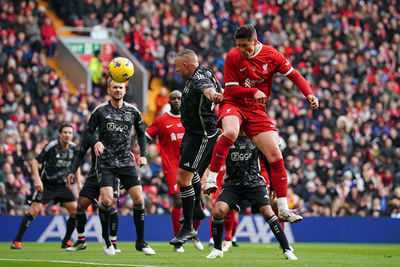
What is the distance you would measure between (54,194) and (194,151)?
4.58m

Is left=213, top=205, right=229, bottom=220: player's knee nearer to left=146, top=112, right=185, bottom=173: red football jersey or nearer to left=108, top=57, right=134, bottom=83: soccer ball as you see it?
left=108, top=57, right=134, bottom=83: soccer ball

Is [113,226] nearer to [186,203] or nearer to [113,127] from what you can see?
[113,127]

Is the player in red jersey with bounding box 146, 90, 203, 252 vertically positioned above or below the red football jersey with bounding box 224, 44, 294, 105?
below

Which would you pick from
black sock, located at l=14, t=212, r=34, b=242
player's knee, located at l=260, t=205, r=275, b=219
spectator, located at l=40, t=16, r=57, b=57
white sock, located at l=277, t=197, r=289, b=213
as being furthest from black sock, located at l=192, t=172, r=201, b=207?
spectator, located at l=40, t=16, r=57, b=57

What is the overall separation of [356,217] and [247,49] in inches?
442

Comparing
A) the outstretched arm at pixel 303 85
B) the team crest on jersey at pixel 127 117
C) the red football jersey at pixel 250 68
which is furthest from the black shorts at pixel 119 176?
the outstretched arm at pixel 303 85

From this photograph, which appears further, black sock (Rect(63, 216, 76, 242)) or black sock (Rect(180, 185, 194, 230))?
black sock (Rect(63, 216, 76, 242))

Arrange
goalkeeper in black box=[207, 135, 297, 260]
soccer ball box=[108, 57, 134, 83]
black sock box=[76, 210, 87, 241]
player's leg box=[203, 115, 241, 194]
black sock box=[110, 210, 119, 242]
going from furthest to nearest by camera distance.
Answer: black sock box=[76, 210, 87, 241] < black sock box=[110, 210, 119, 242] < soccer ball box=[108, 57, 134, 83] < goalkeeper in black box=[207, 135, 297, 260] < player's leg box=[203, 115, 241, 194]

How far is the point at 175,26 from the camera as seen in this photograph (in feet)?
79.9

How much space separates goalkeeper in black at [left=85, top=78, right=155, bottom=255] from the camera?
11359 millimetres

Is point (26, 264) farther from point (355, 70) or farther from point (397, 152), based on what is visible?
point (355, 70)

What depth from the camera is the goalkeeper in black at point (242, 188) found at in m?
10.9

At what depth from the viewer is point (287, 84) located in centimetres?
2411

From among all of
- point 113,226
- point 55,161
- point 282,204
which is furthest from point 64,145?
point 282,204
